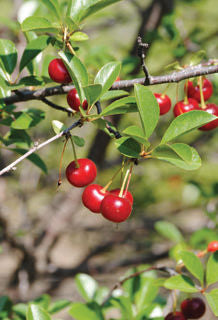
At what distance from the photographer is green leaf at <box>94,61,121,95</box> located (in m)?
0.92

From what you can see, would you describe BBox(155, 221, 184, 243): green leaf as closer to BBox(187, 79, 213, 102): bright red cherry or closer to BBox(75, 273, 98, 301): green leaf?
BBox(75, 273, 98, 301): green leaf

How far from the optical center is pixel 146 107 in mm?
833

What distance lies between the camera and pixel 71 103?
0.96 metres

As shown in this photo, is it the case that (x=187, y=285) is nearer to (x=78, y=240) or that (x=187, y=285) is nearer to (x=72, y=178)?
(x=72, y=178)

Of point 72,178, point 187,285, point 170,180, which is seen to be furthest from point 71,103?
point 170,180

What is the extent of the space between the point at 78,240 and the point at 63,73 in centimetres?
Result: 342

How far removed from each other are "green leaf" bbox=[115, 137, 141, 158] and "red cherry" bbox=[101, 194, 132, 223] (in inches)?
5.2

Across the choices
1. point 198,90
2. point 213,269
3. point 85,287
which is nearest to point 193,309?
point 213,269

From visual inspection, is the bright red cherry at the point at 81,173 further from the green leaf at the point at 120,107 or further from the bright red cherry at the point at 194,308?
the bright red cherry at the point at 194,308

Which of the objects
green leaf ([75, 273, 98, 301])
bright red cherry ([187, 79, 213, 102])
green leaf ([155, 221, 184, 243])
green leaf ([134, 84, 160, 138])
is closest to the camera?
green leaf ([134, 84, 160, 138])

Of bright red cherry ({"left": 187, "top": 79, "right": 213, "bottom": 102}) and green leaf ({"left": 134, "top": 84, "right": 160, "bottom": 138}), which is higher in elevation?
green leaf ({"left": 134, "top": 84, "right": 160, "bottom": 138})

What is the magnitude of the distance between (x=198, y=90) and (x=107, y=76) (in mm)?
418

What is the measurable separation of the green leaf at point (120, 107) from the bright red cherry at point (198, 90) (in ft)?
1.32

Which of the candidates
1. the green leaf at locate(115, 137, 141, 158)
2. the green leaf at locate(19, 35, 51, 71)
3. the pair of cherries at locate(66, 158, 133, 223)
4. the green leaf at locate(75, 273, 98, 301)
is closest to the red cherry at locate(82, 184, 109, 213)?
the pair of cherries at locate(66, 158, 133, 223)
